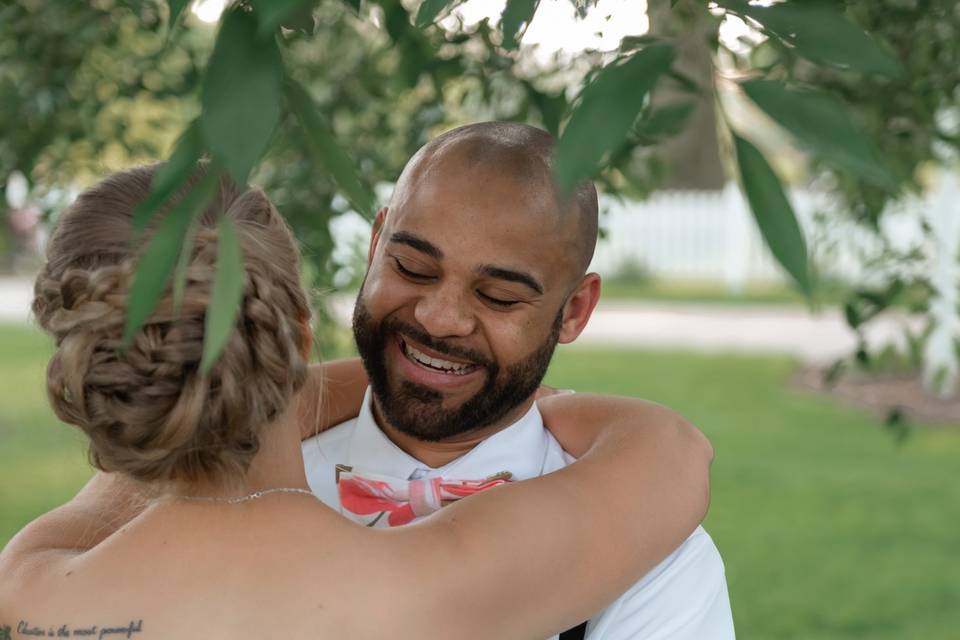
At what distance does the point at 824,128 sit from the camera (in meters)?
0.98

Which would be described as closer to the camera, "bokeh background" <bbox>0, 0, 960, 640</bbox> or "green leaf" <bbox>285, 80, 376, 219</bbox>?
"green leaf" <bbox>285, 80, 376, 219</bbox>

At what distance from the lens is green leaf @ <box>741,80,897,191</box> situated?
0.96 metres

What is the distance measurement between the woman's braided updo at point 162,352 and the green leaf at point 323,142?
0.21 metres

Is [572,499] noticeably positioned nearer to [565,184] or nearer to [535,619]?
→ [535,619]

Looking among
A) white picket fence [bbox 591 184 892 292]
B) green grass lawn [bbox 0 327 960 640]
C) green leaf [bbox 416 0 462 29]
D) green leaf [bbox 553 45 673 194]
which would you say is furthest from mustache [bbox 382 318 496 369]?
white picket fence [bbox 591 184 892 292]

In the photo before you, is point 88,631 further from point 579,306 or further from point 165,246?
point 579,306

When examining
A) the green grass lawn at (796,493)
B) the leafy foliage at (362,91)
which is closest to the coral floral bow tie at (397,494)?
the leafy foliage at (362,91)

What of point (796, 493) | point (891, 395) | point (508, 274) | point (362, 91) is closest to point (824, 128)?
point (508, 274)

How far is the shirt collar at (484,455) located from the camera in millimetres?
2186

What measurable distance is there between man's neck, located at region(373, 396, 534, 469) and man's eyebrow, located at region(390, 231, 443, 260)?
13.7 inches

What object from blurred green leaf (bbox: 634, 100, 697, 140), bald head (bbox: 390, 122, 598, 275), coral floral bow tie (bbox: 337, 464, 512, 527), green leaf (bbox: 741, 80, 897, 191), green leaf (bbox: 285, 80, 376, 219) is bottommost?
coral floral bow tie (bbox: 337, 464, 512, 527)

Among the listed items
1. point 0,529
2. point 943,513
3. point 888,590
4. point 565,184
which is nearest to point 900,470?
point 943,513

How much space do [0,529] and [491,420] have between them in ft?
Answer: 16.3

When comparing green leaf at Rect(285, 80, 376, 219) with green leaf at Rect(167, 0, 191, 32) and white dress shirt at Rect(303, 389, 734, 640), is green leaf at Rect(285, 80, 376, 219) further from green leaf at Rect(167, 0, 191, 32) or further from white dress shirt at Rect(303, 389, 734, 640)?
white dress shirt at Rect(303, 389, 734, 640)
